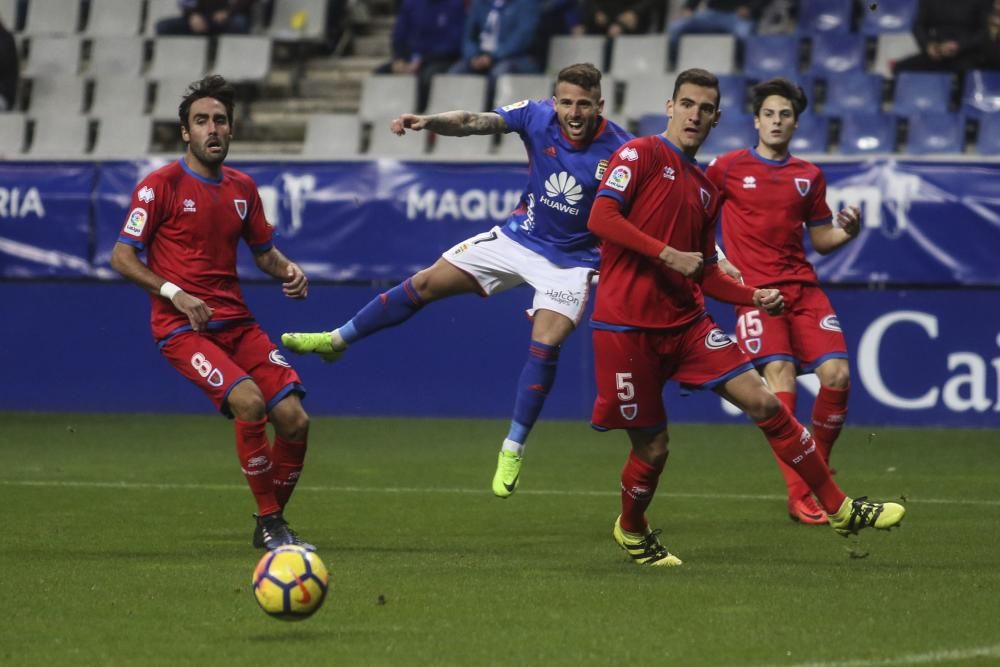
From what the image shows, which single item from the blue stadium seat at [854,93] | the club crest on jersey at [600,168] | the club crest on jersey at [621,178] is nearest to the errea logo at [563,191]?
the club crest on jersey at [600,168]

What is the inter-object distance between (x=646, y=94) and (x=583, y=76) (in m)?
9.13

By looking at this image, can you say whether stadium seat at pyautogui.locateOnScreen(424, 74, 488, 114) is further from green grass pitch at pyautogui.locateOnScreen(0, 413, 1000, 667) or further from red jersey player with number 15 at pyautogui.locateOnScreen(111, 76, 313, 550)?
red jersey player with number 15 at pyautogui.locateOnScreen(111, 76, 313, 550)

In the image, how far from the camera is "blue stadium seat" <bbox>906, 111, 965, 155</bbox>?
16656mm

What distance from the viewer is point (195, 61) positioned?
65.8 ft

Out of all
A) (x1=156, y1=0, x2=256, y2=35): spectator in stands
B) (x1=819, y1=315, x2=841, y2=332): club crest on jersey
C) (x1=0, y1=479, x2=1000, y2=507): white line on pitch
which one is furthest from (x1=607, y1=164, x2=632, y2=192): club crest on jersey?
(x1=156, y1=0, x2=256, y2=35): spectator in stands

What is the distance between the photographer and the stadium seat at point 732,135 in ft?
55.5

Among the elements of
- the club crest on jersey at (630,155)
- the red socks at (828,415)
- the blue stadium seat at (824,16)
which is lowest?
the red socks at (828,415)

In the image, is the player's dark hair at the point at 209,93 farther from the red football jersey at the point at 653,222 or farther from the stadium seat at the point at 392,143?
the stadium seat at the point at 392,143

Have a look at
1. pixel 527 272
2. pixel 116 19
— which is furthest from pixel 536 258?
pixel 116 19

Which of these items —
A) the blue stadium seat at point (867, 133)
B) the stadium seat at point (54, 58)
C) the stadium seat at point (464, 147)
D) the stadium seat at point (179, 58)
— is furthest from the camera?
the stadium seat at point (54, 58)

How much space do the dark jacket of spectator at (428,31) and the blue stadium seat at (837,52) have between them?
3.79 meters

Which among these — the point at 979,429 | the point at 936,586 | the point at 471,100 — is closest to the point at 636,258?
the point at 936,586

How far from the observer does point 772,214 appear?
10031 millimetres

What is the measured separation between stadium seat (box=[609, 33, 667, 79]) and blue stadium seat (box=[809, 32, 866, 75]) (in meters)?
1.54
